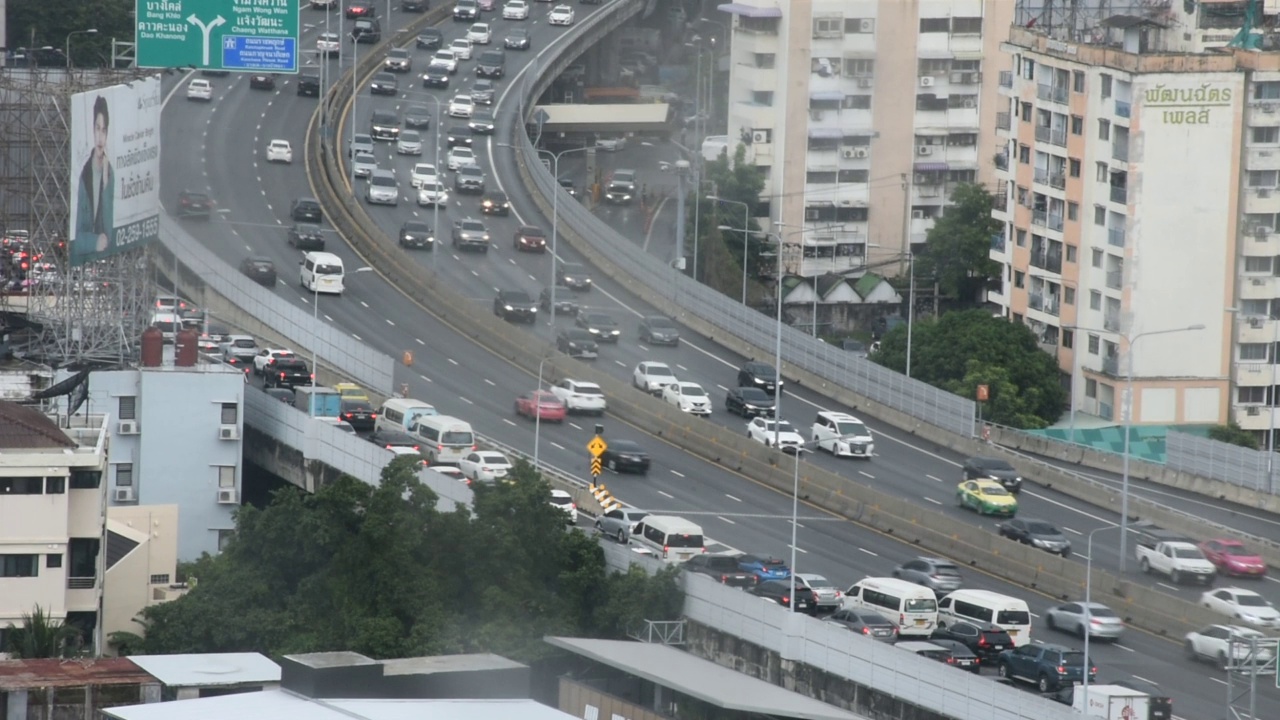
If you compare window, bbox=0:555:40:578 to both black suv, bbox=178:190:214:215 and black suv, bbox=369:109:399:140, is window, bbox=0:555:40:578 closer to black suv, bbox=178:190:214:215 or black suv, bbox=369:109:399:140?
black suv, bbox=178:190:214:215

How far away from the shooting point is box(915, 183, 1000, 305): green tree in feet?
314

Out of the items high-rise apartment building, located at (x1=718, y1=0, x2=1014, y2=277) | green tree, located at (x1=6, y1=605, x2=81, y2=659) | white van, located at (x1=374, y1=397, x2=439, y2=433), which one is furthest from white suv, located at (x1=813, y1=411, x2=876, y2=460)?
high-rise apartment building, located at (x1=718, y1=0, x2=1014, y2=277)

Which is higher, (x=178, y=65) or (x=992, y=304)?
(x=178, y=65)

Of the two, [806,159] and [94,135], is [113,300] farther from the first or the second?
[806,159]

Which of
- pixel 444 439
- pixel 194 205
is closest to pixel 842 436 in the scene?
pixel 444 439

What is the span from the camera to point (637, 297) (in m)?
80.1

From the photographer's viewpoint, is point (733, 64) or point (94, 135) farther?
point (733, 64)

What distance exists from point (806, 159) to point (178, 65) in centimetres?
3772

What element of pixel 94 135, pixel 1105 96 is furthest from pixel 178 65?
pixel 1105 96

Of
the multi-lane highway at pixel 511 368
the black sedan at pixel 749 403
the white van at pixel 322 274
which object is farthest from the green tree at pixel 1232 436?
the white van at pixel 322 274

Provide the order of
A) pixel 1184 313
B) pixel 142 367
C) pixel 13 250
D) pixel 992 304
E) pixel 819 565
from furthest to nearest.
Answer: pixel 992 304, pixel 1184 313, pixel 13 250, pixel 142 367, pixel 819 565

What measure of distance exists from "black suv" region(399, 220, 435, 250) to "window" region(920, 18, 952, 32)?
25017 millimetres

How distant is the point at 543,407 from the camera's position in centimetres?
6731

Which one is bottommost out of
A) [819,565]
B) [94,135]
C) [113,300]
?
[819,565]
